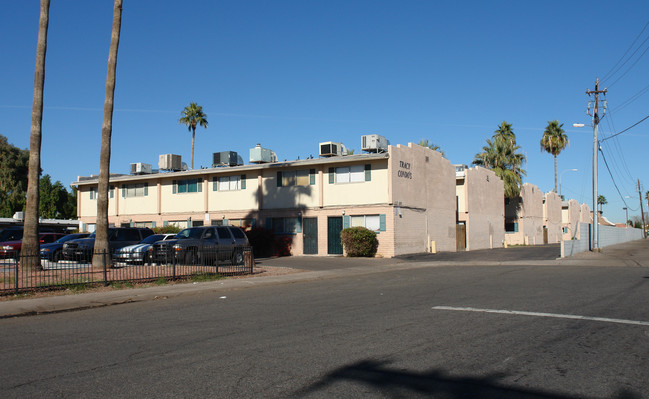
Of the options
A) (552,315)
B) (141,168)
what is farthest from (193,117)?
(552,315)

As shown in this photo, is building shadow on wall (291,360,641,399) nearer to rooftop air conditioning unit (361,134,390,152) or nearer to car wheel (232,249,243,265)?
car wheel (232,249,243,265)

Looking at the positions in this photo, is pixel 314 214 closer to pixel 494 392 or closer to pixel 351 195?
pixel 351 195

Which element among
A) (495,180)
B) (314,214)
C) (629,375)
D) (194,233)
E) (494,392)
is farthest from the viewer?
(495,180)

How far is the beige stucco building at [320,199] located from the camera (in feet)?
104

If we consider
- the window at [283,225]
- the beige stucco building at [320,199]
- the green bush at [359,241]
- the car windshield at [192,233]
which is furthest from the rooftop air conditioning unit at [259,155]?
the car windshield at [192,233]

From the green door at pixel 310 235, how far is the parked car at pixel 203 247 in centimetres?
933

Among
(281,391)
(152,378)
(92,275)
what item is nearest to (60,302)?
(92,275)

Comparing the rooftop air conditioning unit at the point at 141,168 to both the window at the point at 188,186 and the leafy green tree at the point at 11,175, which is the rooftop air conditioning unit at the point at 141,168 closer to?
the window at the point at 188,186

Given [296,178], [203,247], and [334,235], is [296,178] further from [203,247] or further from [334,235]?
[203,247]

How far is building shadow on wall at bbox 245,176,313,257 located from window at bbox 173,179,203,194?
16.6 feet

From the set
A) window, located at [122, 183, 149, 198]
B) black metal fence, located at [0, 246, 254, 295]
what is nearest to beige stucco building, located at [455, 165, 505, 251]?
window, located at [122, 183, 149, 198]

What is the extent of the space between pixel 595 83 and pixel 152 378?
38275 millimetres

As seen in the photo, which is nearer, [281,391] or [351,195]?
[281,391]

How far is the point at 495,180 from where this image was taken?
49750 mm
